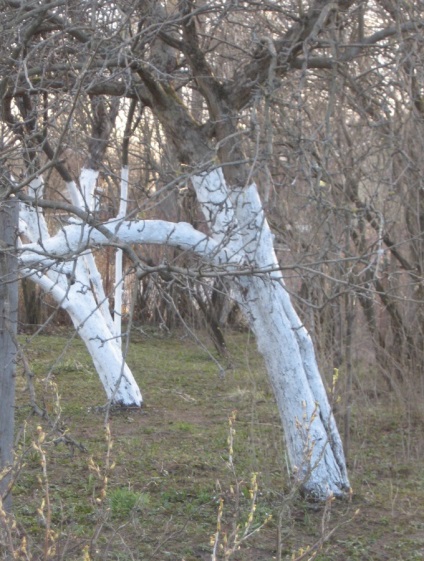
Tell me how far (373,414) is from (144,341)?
23.7 feet

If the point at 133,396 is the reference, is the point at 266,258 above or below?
above

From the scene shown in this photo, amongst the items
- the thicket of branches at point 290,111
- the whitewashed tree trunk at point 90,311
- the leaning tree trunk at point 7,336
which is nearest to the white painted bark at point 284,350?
the thicket of branches at point 290,111

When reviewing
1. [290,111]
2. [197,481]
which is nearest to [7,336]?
[197,481]

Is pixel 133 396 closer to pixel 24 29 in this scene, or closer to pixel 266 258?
pixel 266 258

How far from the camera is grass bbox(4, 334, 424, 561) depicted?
5.23 metres

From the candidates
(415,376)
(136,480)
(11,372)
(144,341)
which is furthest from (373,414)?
(144,341)

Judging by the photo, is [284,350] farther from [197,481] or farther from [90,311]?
[90,311]

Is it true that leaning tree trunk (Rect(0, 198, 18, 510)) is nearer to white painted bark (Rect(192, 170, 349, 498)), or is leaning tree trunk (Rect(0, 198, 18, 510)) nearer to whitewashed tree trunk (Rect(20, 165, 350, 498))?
whitewashed tree trunk (Rect(20, 165, 350, 498))

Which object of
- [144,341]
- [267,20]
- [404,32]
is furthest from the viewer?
[144,341]

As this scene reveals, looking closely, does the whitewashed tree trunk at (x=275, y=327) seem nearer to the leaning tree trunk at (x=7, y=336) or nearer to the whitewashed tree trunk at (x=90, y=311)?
the leaning tree trunk at (x=7, y=336)

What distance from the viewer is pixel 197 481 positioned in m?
6.76

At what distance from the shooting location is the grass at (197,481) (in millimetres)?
5230

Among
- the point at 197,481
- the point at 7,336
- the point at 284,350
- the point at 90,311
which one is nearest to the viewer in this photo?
the point at 7,336

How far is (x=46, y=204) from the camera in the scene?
390 cm
